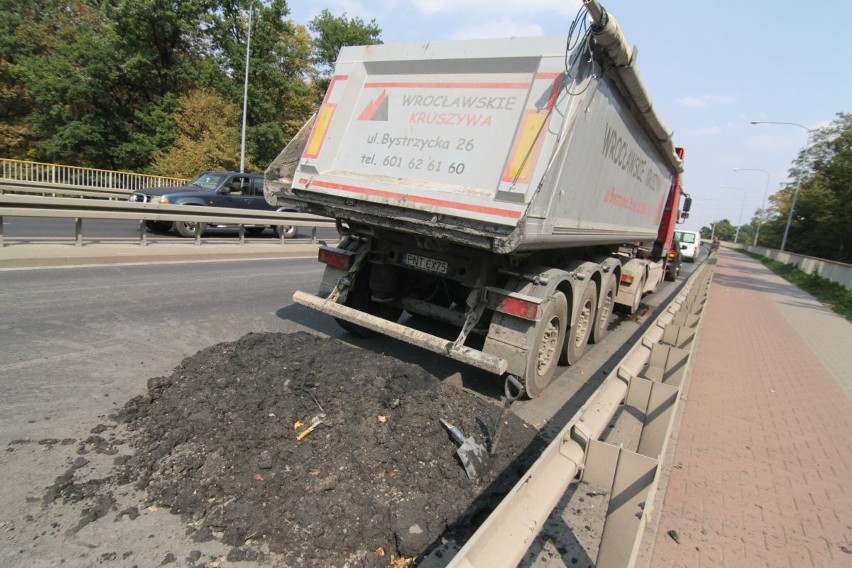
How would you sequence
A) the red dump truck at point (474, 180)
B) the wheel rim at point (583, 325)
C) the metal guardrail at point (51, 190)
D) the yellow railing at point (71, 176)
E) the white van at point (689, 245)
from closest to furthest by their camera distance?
the red dump truck at point (474, 180) → the wheel rim at point (583, 325) → the metal guardrail at point (51, 190) → the yellow railing at point (71, 176) → the white van at point (689, 245)

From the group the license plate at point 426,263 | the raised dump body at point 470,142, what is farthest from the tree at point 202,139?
the license plate at point 426,263

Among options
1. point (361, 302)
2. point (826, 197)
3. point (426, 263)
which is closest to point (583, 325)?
point (426, 263)

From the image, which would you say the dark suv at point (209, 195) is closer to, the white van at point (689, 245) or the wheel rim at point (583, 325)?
the wheel rim at point (583, 325)

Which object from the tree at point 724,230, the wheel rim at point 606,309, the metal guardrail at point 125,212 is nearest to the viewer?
the wheel rim at point 606,309

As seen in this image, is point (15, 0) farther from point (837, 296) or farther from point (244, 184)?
point (837, 296)

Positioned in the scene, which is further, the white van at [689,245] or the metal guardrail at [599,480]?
the white van at [689,245]

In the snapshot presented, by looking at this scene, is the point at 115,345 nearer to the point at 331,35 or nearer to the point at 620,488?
the point at 620,488

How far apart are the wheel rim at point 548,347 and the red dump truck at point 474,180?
0.02 metres

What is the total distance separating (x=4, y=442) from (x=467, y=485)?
9.39ft

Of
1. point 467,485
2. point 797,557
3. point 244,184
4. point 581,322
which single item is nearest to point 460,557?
point 467,485

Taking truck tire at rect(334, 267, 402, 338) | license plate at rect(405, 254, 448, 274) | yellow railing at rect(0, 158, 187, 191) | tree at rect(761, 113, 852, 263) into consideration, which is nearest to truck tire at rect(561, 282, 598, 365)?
license plate at rect(405, 254, 448, 274)

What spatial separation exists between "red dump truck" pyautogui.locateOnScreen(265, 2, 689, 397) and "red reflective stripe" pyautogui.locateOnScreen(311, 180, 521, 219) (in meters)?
0.01

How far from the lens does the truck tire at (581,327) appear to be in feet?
18.2

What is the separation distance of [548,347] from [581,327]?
54.5 inches
